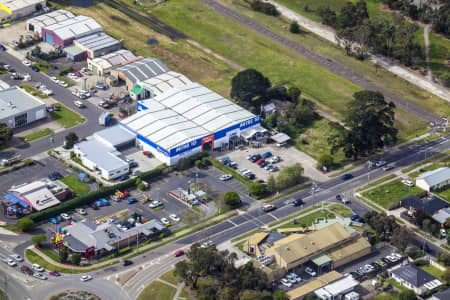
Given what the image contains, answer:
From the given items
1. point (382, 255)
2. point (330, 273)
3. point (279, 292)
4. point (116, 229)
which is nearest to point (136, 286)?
point (116, 229)

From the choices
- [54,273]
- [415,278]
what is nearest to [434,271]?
[415,278]

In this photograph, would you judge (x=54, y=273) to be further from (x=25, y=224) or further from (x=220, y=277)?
(x=220, y=277)

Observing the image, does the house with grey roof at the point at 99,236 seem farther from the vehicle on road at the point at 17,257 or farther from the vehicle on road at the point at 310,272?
the vehicle on road at the point at 310,272

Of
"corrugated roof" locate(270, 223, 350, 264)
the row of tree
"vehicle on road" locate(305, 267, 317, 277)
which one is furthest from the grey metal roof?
the row of tree

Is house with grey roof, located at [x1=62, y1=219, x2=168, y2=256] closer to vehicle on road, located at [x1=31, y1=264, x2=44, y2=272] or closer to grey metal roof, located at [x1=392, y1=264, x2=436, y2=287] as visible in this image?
vehicle on road, located at [x1=31, y1=264, x2=44, y2=272]

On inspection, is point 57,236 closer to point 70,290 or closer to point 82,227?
point 82,227

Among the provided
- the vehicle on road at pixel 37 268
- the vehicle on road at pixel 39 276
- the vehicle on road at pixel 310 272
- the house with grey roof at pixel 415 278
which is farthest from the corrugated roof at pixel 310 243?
the vehicle on road at pixel 37 268
